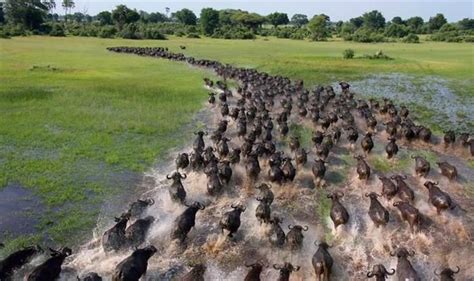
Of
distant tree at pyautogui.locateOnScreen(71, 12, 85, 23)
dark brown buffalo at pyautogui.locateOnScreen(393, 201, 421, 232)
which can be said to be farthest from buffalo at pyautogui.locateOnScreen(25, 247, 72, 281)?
distant tree at pyautogui.locateOnScreen(71, 12, 85, 23)

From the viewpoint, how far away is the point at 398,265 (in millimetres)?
9719

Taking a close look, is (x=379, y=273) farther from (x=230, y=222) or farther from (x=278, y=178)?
(x=278, y=178)

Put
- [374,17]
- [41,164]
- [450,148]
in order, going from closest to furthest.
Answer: [41,164] → [450,148] → [374,17]

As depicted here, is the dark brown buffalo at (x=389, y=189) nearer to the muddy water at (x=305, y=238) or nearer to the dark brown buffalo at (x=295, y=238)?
the muddy water at (x=305, y=238)

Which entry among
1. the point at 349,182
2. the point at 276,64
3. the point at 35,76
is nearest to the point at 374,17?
the point at 276,64

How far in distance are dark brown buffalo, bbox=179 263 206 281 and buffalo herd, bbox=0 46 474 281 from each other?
0.02 m

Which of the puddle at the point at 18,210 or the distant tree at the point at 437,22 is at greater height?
the distant tree at the point at 437,22

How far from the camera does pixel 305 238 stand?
455 inches

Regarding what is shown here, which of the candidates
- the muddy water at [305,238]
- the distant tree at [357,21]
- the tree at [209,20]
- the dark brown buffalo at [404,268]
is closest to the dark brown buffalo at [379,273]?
the dark brown buffalo at [404,268]

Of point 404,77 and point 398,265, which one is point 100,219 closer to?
point 398,265

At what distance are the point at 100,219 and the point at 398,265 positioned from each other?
7404mm

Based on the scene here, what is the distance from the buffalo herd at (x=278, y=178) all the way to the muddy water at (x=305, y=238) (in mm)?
180

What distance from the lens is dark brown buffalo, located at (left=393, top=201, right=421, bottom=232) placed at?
11.4 m

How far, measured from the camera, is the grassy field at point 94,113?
14.4 meters
